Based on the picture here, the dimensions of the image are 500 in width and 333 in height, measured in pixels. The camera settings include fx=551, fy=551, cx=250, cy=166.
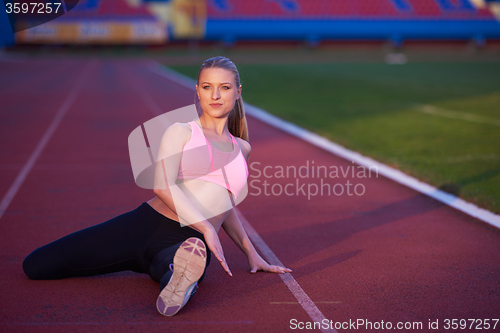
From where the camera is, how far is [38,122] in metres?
12.8

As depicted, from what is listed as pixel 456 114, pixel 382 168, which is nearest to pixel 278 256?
pixel 382 168

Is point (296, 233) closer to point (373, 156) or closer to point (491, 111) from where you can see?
point (373, 156)

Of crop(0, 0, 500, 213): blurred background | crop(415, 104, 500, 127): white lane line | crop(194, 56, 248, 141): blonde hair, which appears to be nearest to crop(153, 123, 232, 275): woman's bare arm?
crop(194, 56, 248, 141): blonde hair

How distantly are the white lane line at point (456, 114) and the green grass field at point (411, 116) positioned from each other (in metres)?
0.02

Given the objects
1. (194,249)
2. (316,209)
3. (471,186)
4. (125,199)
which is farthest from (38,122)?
(194,249)

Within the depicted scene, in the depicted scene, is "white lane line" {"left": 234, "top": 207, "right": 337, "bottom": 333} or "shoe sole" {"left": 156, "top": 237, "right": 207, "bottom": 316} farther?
"white lane line" {"left": 234, "top": 207, "right": 337, "bottom": 333}

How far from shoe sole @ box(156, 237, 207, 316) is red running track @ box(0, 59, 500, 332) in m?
0.15

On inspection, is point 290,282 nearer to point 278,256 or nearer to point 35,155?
point 278,256

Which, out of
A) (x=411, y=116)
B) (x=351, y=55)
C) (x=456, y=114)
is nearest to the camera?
(x=411, y=116)

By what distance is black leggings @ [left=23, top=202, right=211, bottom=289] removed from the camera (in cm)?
358

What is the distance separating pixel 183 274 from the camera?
318 cm

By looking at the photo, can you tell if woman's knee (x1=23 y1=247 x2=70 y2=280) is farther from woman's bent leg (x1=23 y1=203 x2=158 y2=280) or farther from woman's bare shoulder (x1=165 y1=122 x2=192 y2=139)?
woman's bare shoulder (x1=165 y1=122 x2=192 y2=139)

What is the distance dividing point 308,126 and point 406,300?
28.3 feet

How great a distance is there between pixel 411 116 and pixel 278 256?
10.4 m
